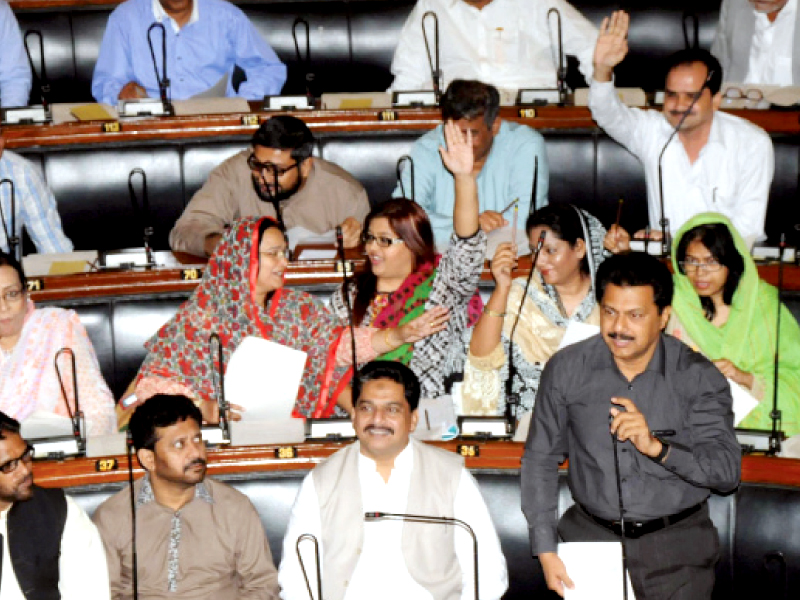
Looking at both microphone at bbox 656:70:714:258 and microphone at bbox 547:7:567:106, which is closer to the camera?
microphone at bbox 656:70:714:258

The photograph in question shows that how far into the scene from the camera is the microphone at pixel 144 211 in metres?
4.00

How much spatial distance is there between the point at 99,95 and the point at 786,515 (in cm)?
320

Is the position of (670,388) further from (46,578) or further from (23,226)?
(23,226)

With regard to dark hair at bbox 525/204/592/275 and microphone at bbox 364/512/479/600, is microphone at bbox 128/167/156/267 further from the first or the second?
microphone at bbox 364/512/479/600

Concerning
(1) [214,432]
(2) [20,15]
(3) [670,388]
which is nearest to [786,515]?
(3) [670,388]

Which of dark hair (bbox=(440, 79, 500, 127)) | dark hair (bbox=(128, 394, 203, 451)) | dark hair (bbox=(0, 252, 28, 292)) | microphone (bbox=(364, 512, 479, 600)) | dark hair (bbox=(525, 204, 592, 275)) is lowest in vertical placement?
microphone (bbox=(364, 512, 479, 600))

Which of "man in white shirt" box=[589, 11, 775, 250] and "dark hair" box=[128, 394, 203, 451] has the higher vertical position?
"man in white shirt" box=[589, 11, 775, 250]

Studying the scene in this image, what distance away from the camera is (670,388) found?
2.86 metres

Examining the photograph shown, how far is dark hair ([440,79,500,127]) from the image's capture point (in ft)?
13.6

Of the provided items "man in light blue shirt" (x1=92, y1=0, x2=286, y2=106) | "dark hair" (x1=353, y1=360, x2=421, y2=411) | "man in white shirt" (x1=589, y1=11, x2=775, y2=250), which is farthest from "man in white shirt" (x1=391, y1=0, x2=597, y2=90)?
"dark hair" (x1=353, y1=360, x2=421, y2=411)

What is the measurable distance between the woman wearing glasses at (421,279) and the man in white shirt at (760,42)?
202cm

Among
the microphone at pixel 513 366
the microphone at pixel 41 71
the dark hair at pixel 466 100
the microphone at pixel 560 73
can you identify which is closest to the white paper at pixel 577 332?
the microphone at pixel 513 366

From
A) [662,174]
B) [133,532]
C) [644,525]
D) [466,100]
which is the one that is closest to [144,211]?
[466,100]

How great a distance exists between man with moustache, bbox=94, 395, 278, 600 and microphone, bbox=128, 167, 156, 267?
3.48 ft
